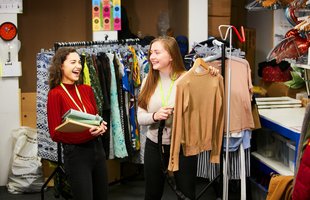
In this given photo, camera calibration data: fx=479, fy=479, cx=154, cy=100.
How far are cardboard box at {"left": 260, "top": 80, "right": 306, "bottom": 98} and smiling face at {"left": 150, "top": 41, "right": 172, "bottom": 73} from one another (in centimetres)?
193

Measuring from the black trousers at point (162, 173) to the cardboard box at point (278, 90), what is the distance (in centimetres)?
189

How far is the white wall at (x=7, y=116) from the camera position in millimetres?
4730

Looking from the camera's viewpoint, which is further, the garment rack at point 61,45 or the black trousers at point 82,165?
the garment rack at point 61,45

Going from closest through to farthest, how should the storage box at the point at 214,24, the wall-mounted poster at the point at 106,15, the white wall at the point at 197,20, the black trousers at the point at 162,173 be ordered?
1. the black trousers at the point at 162,173
2. the wall-mounted poster at the point at 106,15
3. the white wall at the point at 197,20
4. the storage box at the point at 214,24

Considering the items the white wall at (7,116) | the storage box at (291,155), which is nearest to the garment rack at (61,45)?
the white wall at (7,116)

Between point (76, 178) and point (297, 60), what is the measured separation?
6.16 ft

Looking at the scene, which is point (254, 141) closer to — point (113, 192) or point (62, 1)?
point (113, 192)

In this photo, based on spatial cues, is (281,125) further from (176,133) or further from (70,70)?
(70,70)

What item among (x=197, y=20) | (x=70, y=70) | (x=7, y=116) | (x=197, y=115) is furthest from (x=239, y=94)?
(x=7, y=116)

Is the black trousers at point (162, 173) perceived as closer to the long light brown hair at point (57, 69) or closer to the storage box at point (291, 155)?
the long light brown hair at point (57, 69)

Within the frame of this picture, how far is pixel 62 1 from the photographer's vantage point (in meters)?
5.44

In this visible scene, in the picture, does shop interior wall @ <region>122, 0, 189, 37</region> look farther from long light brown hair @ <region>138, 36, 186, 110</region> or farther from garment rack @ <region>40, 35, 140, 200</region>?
long light brown hair @ <region>138, 36, 186, 110</region>

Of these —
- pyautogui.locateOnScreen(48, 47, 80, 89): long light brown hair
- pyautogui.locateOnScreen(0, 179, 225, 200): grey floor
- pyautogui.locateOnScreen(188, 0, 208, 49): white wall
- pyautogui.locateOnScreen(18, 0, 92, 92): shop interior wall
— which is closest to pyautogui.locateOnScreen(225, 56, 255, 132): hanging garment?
pyautogui.locateOnScreen(0, 179, 225, 200): grey floor

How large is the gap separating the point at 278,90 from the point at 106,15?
1.85m
